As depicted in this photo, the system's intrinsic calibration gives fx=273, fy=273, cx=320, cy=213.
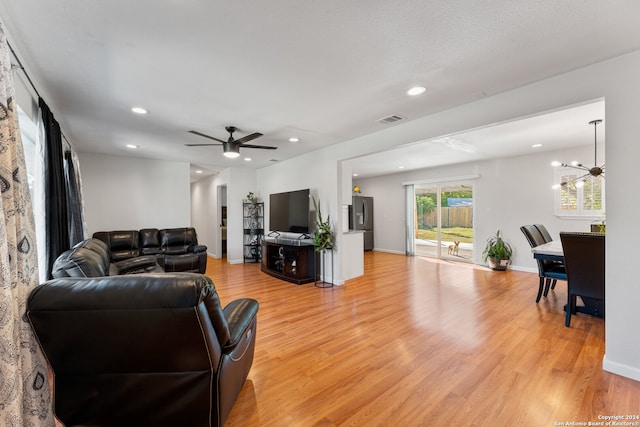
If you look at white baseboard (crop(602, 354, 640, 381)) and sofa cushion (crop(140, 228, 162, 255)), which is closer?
white baseboard (crop(602, 354, 640, 381))

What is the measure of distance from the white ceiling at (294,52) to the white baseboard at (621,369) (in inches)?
95.0

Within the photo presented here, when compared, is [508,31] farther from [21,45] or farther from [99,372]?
[21,45]

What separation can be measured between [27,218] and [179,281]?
3.16 ft

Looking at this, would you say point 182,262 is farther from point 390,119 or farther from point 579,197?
point 579,197

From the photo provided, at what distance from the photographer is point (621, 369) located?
2113mm

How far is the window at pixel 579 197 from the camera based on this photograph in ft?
16.2

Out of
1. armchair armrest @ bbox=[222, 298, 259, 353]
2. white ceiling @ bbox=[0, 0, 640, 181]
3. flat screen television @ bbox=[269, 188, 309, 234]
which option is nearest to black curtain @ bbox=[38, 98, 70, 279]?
white ceiling @ bbox=[0, 0, 640, 181]

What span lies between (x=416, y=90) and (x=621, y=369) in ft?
9.39

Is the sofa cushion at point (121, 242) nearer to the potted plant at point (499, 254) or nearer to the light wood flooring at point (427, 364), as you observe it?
the light wood flooring at point (427, 364)

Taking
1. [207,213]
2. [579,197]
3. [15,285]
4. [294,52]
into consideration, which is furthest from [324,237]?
[207,213]

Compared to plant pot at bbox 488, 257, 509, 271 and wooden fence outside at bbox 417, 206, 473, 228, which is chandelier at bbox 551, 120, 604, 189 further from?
wooden fence outside at bbox 417, 206, 473, 228

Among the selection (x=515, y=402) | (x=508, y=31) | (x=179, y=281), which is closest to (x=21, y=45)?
(x=179, y=281)

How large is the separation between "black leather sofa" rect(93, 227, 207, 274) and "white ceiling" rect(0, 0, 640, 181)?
2.45 meters

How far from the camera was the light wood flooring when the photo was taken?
1742 mm
